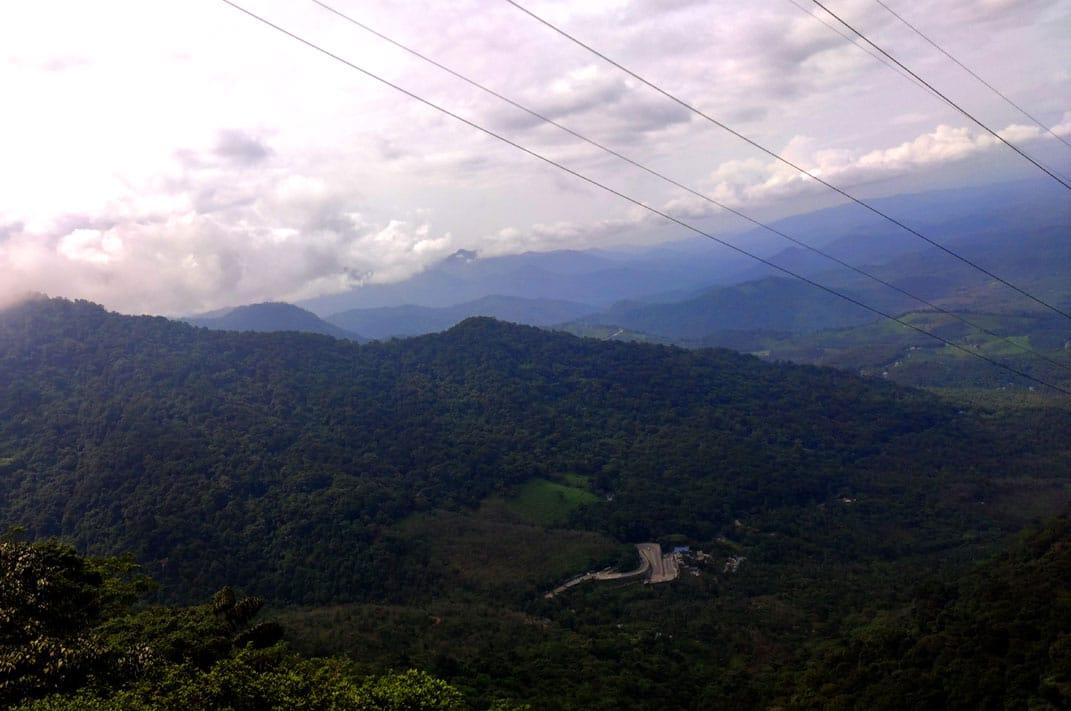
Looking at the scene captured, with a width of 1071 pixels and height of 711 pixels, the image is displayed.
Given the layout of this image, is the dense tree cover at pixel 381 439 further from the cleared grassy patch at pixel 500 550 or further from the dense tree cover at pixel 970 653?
the dense tree cover at pixel 970 653

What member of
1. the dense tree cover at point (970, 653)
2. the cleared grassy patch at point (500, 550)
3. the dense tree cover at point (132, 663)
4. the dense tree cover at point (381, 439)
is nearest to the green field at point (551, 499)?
the dense tree cover at point (381, 439)

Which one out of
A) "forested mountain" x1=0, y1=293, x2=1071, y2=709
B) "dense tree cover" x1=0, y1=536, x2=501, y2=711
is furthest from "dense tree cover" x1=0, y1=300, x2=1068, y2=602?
"dense tree cover" x1=0, y1=536, x2=501, y2=711

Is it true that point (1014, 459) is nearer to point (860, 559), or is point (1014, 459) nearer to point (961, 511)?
point (961, 511)

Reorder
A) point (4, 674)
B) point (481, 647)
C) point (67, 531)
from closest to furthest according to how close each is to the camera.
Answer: point (4, 674)
point (481, 647)
point (67, 531)

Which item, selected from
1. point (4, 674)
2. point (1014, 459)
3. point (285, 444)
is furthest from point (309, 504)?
point (1014, 459)

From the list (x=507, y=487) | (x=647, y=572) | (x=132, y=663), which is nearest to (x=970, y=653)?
(x=132, y=663)

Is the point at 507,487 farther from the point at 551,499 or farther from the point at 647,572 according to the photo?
the point at 647,572

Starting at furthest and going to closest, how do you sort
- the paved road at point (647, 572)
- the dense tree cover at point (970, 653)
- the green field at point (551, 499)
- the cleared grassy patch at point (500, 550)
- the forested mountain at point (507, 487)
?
the green field at point (551, 499), the paved road at point (647, 572), the cleared grassy patch at point (500, 550), the forested mountain at point (507, 487), the dense tree cover at point (970, 653)
